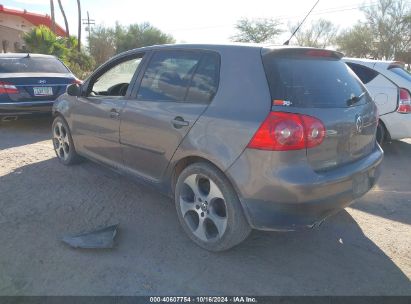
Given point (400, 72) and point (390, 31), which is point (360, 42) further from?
point (400, 72)

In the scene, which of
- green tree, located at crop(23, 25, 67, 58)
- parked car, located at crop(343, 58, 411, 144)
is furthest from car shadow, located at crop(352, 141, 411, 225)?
green tree, located at crop(23, 25, 67, 58)

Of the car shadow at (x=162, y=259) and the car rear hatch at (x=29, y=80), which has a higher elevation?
the car rear hatch at (x=29, y=80)

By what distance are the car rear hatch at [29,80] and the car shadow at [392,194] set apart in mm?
5856

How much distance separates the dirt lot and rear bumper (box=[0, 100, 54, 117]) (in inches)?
113

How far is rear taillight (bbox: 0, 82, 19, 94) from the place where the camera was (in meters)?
6.98

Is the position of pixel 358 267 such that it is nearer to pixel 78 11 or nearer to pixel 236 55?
pixel 236 55

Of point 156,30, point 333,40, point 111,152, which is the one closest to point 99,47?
point 156,30

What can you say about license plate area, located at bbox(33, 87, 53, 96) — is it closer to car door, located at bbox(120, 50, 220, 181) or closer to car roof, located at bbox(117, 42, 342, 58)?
car door, located at bbox(120, 50, 220, 181)

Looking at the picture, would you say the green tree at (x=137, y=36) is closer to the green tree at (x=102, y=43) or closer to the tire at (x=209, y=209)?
the green tree at (x=102, y=43)

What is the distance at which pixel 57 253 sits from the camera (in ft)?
10.3

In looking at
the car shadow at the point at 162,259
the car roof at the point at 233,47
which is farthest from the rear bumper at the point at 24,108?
the car roof at the point at 233,47

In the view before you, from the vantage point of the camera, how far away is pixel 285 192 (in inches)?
105

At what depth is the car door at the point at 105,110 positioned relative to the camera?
399cm

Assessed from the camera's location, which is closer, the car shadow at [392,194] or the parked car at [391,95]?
the car shadow at [392,194]
